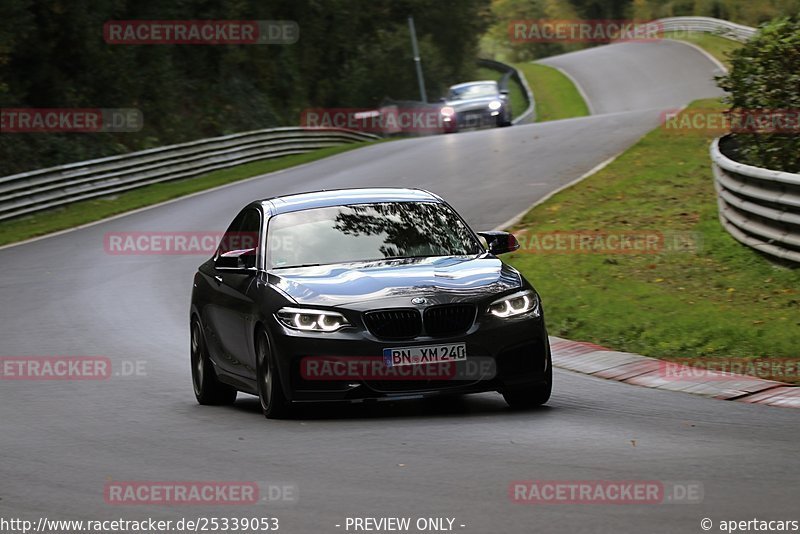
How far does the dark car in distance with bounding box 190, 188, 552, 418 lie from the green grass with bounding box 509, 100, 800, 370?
2.88 m

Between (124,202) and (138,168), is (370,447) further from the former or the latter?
(138,168)

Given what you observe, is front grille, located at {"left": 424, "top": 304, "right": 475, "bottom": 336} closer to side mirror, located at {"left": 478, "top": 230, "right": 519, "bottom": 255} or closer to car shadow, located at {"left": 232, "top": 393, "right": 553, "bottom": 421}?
car shadow, located at {"left": 232, "top": 393, "right": 553, "bottom": 421}

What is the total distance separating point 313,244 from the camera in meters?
10.5

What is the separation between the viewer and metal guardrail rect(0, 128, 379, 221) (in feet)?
107

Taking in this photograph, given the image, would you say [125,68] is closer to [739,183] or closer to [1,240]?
[1,240]

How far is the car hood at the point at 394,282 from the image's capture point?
9.45m

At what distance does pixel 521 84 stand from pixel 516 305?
68313 mm

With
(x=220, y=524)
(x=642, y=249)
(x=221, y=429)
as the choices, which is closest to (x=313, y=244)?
(x=221, y=429)

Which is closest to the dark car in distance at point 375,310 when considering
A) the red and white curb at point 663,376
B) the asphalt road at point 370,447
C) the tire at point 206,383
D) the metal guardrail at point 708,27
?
the asphalt road at point 370,447

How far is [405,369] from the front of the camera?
30.7ft

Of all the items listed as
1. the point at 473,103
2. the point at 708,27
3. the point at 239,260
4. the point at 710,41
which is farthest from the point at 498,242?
the point at 708,27

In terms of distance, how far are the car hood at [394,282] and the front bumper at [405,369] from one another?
0.22 m

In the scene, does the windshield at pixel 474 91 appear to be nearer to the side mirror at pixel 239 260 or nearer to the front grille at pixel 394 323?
the side mirror at pixel 239 260

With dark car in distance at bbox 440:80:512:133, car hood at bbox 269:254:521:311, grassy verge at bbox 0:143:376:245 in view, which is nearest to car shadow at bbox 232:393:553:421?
car hood at bbox 269:254:521:311
